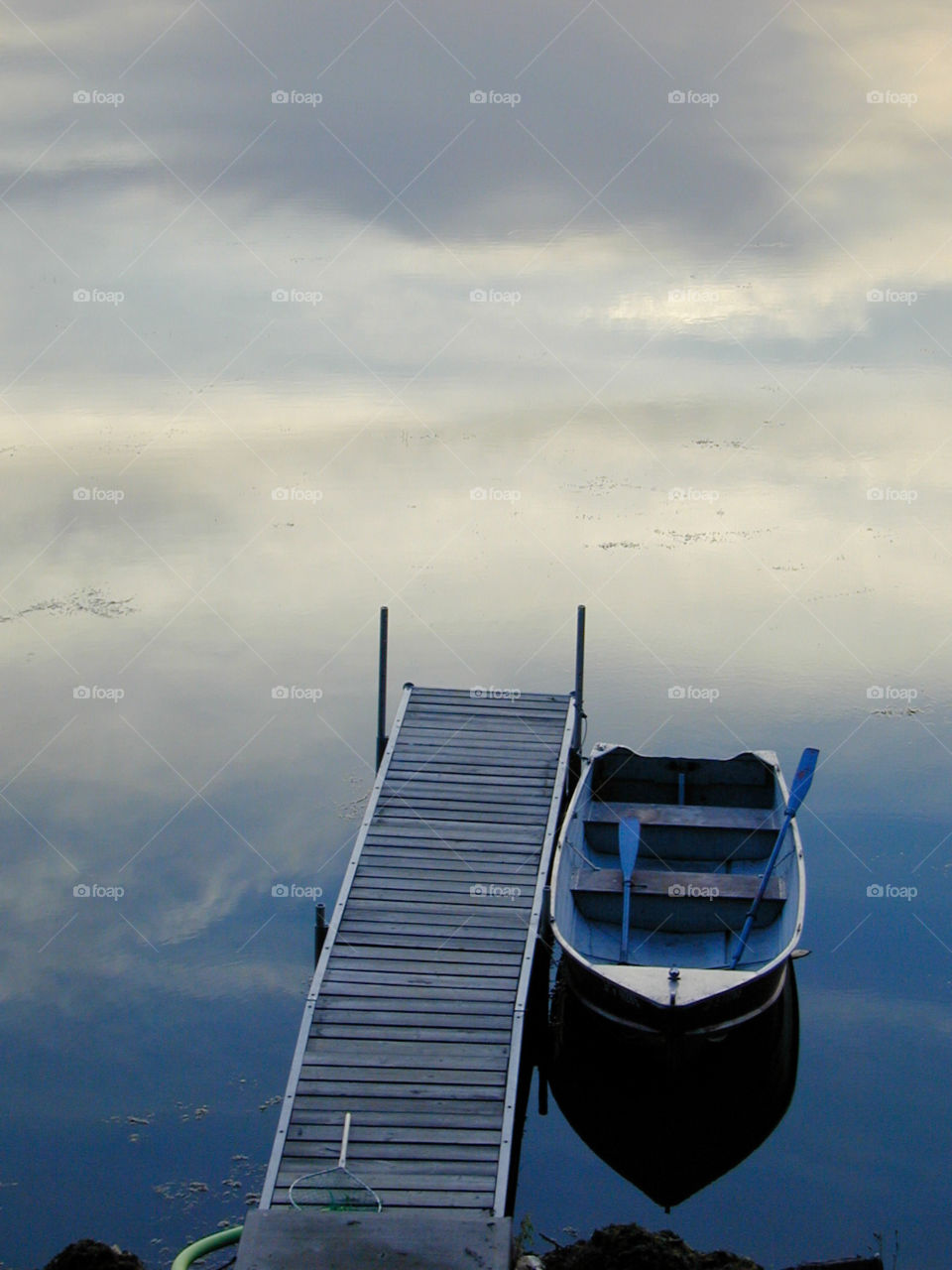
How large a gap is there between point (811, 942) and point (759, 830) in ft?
5.17

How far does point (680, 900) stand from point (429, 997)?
394cm

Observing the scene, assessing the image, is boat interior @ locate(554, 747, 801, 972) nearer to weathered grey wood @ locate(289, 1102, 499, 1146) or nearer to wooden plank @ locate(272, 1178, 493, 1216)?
weathered grey wood @ locate(289, 1102, 499, 1146)

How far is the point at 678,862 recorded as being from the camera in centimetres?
1991

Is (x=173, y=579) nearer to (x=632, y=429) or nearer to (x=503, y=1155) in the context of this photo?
(x=632, y=429)

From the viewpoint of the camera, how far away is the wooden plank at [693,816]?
19.9 meters

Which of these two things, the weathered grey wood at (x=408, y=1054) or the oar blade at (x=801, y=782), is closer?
the weathered grey wood at (x=408, y=1054)

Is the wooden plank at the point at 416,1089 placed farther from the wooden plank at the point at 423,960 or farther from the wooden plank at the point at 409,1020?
the wooden plank at the point at 423,960

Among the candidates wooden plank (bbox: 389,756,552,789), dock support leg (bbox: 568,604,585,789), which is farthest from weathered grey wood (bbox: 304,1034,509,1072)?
dock support leg (bbox: 568,604,585,789)

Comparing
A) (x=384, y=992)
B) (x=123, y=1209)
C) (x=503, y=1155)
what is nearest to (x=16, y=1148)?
(x=123, y=1209)

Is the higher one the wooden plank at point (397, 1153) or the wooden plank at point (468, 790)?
the wooden plank at point (468, 790)

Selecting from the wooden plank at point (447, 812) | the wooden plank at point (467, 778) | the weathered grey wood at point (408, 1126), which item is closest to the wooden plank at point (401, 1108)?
the weathered grey wood at point (408, 1126)

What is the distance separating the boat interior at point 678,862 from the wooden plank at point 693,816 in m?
0.01

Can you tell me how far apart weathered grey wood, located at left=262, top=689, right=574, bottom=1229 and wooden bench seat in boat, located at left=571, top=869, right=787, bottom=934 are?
91 centimetres

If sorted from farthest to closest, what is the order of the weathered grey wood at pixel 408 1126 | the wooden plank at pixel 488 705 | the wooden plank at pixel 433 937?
the wooden plank at pixel 488 705 < the wooden plank at pixel 433 937 < the weathered grey wood at pixel 408 1126
